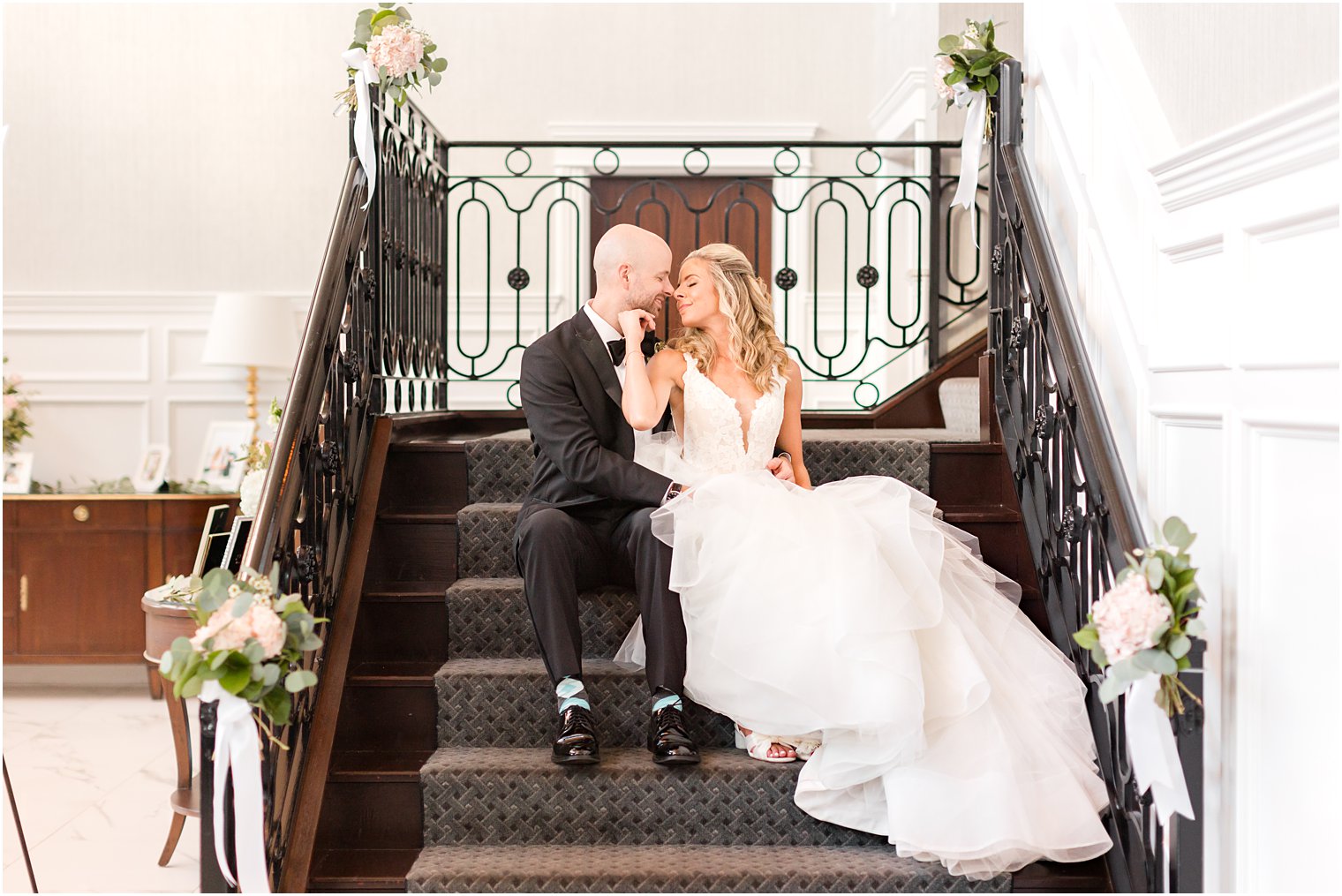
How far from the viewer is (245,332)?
506cm

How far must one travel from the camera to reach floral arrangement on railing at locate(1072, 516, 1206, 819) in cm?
180

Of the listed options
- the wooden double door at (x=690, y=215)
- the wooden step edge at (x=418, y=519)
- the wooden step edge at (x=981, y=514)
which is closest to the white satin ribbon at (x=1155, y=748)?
the wooden step edge at (x=981, y=514)

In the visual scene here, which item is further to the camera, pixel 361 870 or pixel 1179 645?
pixel 361 870

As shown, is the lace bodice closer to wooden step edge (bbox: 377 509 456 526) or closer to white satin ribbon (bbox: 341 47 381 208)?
wooden step edge (bbox: 377 509 456 526)

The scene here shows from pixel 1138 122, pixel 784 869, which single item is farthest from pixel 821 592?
pixel 1138 122

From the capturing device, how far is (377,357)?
319 cm

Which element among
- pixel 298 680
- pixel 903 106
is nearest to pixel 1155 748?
pixel 298 680

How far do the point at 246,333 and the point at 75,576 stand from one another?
139 centimetres

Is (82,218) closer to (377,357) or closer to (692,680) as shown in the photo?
(377,357)

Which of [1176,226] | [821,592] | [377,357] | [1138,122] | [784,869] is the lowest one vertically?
[784,869]

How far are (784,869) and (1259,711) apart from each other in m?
0.98

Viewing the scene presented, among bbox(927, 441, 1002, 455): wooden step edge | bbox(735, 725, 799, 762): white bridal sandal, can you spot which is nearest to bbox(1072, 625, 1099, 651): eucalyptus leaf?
bbox(735, 725, 799, 762): white bridal sandal

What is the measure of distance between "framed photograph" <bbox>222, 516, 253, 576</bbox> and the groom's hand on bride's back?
1396mm

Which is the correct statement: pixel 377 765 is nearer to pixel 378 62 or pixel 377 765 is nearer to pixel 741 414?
pixel 741 414
